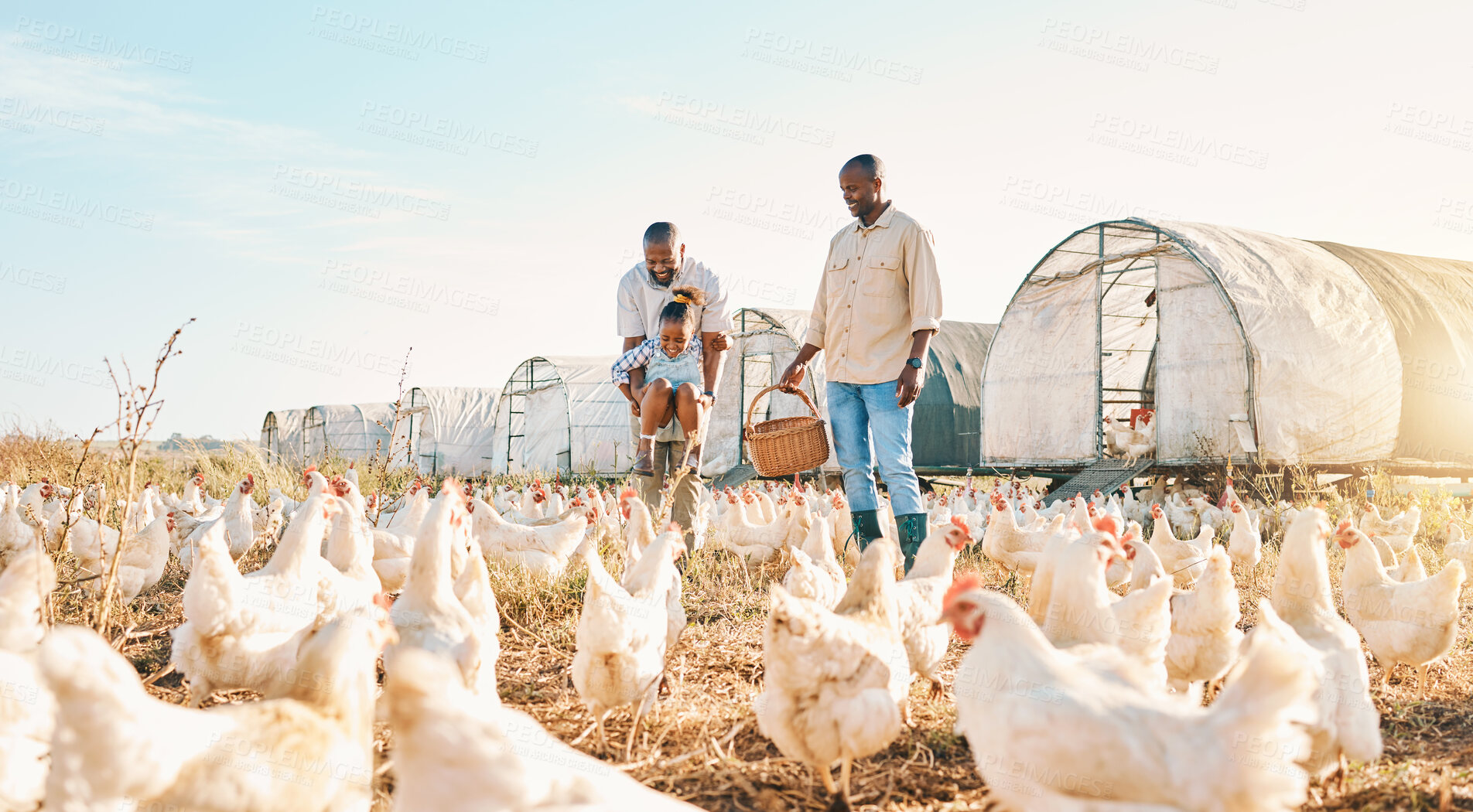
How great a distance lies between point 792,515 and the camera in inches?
274

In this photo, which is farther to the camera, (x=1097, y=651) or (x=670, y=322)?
(x=670, y=322)

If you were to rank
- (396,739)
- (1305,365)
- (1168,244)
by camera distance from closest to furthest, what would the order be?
(396,739) → (1305,365) → (1168,244)

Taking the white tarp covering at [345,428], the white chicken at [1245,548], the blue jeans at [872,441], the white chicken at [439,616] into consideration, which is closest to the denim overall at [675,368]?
the blue jeans at [872,441]

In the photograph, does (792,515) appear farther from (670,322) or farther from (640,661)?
(640,661)

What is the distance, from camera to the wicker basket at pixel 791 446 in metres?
5.44

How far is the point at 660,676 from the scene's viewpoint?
3264 mm

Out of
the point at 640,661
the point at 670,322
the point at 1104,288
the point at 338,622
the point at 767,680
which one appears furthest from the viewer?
the point at 1104,288

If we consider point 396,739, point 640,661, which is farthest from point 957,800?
point 396,739

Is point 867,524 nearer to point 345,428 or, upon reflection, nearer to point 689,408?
point 689,408

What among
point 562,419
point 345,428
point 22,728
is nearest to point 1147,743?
point 22,728

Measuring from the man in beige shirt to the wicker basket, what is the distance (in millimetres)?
274

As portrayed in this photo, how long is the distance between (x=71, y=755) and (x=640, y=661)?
5.79 ft

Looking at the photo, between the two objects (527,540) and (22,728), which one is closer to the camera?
(22,728)

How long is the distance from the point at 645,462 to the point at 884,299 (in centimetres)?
205
